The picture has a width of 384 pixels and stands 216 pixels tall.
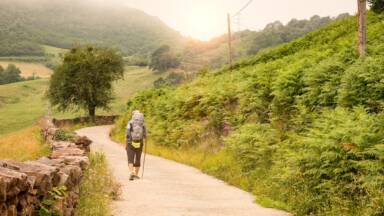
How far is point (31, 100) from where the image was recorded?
5645 inches

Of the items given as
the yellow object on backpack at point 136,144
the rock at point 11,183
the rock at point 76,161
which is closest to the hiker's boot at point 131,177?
the yellow object on backpack at point 136,144

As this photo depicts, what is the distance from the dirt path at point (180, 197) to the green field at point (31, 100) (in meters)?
88.0

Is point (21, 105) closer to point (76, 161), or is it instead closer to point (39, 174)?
point (76, 161)

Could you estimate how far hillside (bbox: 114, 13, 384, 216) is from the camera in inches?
452

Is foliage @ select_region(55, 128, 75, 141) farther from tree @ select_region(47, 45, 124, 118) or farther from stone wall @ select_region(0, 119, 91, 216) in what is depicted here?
tree @ select_region(47, 45, 124, 118)

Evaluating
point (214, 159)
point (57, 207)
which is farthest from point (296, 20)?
point (57, 207)

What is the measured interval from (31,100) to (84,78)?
81.7m

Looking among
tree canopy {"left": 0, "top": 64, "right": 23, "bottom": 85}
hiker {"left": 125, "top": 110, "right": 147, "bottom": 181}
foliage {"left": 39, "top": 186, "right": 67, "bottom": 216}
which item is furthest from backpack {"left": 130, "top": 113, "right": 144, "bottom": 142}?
tree canopy {"left": 0, "top": 64, "right": 23, "bottom": 85}

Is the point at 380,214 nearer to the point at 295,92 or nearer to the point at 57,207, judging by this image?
the point at 57,207

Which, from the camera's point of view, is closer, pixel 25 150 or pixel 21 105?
pixel 25 150

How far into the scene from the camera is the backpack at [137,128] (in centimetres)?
1741

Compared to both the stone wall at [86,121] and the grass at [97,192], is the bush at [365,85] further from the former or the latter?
the stone wall at [86,121]

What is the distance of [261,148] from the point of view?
1709cm

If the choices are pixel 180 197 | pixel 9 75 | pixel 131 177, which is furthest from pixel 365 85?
pixel 9 75
